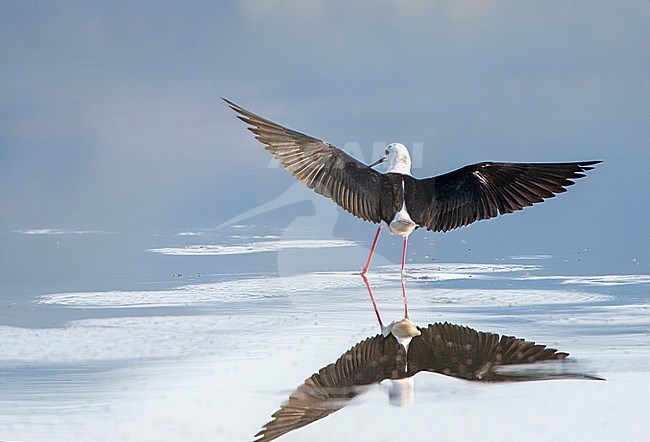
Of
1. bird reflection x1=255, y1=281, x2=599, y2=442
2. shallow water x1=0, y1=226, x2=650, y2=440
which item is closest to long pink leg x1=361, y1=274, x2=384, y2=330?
shallow water x1=0, y1=226, x2=650, y2=440

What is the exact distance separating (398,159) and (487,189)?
65cm

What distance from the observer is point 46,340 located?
501 cm

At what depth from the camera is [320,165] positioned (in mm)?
6641

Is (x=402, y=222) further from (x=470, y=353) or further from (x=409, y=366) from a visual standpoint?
(x=409, y=366)

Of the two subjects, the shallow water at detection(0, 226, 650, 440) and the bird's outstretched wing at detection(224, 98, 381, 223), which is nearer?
the shallow water at detection(0, 226, 650, 440)

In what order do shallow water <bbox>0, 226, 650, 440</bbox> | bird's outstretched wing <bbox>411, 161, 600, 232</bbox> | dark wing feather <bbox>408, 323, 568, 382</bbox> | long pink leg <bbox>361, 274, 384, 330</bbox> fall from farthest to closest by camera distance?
bird's outstretched wing <bbox>411, 161, 600, 232</bbox>, long pink leg <bbox>361, 274, 384, 330</bbox>, dark wing feather <bbox>408, 323, 568, 382</bbox>, shallow water <bbox>0, 226, 650, 440</bbox>

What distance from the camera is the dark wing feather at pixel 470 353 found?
4078mm

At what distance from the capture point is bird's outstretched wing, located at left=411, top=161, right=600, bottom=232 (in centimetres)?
669

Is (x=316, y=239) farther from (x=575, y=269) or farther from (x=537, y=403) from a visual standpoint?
(x=537, y=403)

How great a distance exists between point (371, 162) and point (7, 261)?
10.0ft

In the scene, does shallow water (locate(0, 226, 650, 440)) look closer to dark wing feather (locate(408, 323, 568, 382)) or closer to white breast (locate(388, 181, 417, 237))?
dark wing feather (locate(408, 323, 568, 382))

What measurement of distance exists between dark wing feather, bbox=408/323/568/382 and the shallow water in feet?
0.39

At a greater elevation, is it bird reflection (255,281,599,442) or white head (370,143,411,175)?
white head (370,143,411,175)

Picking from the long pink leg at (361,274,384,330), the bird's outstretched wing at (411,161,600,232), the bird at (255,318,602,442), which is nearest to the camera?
the bird at (255,318,602,442)
